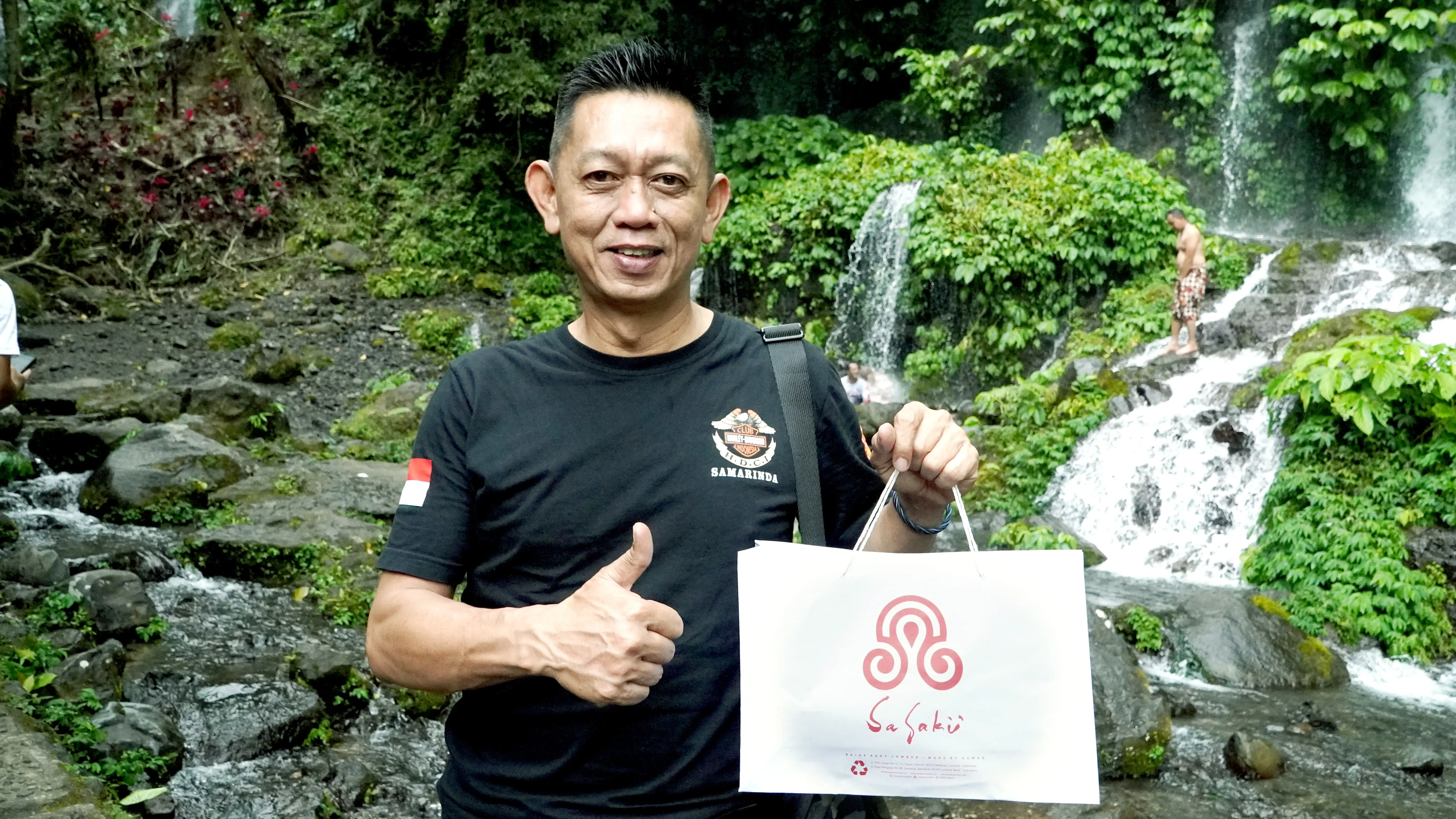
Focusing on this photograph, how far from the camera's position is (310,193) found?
1855 centimetres

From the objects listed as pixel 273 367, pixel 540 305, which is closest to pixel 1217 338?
pixel 540 305

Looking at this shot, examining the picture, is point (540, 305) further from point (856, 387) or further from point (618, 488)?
point (618, 488)

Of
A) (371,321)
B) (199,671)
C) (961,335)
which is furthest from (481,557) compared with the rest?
(371,321)

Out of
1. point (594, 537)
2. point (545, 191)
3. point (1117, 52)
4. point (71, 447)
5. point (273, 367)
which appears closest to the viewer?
point (594, 537)

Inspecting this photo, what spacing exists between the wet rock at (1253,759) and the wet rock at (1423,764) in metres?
0.64

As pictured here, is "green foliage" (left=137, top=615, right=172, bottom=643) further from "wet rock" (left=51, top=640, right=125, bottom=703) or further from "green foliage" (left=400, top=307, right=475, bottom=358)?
"green foliage" (left=400, top=307, right=475, bottom=358)

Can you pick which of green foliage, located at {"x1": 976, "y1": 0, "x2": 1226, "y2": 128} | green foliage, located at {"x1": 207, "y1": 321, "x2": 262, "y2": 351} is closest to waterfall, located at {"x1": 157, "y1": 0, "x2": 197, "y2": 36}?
green foliage, located at {"x1": 207, "y1": 321, "x2": 262, "y2": 351}

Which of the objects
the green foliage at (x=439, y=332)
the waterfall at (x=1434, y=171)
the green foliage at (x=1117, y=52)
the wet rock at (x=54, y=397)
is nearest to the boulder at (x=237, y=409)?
the wet rock at (x=54, y=397)

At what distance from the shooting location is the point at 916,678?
1.56 m

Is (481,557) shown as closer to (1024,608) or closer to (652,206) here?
(652,206)

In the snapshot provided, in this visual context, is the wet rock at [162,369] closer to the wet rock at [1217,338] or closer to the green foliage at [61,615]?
the green foliage at [61,615]

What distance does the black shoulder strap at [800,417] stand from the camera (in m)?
1.77

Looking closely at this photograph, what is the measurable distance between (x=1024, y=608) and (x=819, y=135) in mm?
17469

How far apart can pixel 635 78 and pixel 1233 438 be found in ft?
30.3
